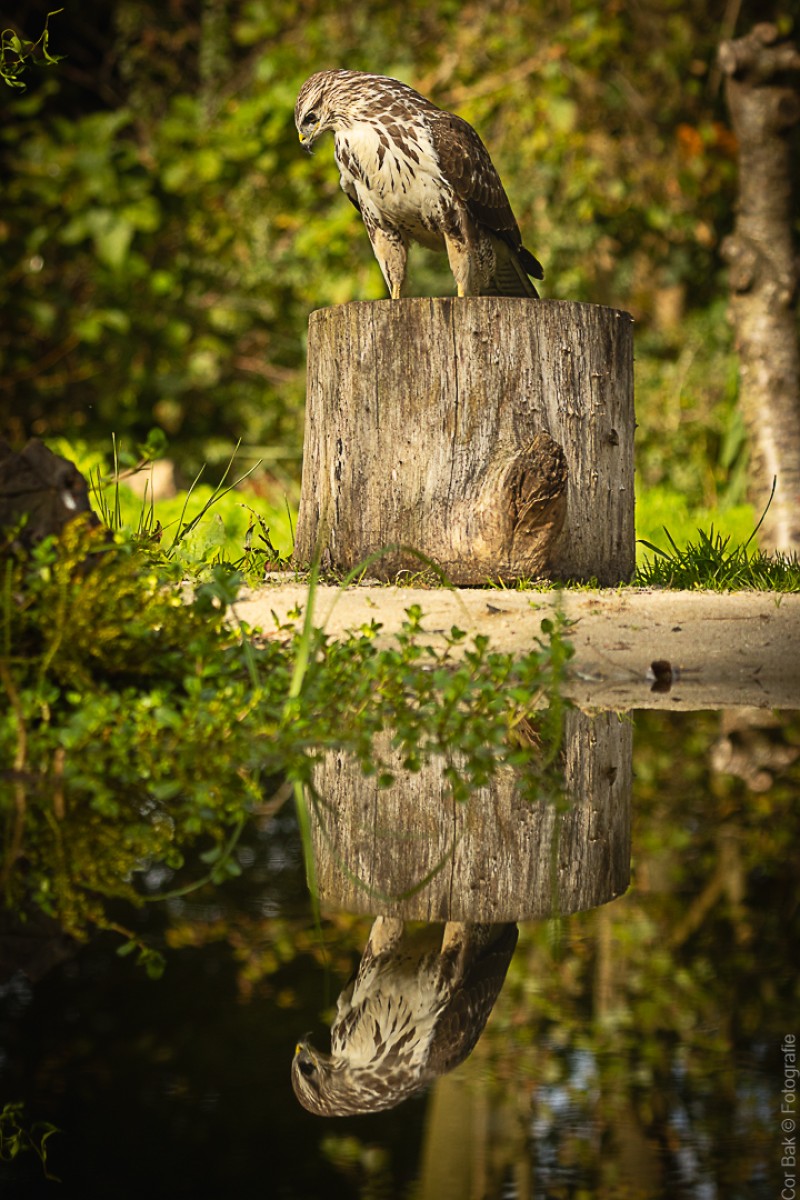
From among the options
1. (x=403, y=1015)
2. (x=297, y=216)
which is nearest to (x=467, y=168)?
(x=403, y=1015)

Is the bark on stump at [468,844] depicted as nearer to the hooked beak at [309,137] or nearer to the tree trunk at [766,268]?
the hooked beak at [309,137]

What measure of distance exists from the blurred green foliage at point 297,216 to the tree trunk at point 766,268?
5.53ft

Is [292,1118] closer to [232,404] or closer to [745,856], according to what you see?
[745,856]

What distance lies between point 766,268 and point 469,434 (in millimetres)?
2719

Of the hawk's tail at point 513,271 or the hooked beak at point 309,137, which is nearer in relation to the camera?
the hooked beak at point 309,137

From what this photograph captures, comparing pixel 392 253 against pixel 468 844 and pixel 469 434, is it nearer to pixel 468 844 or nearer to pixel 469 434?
pixel 469 434

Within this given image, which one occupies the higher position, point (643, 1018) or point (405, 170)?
point (405, 170)

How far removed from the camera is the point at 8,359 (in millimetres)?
8242

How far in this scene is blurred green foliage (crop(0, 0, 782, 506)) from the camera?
321 inches

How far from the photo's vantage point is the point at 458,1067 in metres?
1.30

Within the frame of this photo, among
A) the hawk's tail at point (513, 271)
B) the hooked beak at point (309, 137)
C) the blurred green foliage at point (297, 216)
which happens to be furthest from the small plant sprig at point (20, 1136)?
the blurred green foliage at point (297, 216)

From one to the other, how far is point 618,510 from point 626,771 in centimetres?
184

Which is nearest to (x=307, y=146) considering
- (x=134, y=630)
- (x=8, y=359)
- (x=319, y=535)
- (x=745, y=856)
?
(x=319, y=535)

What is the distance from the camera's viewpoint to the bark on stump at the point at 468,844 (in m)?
1.82
